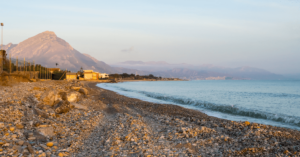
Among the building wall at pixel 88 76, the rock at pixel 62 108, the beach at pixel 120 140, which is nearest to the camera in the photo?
the beach at pixel 120 140

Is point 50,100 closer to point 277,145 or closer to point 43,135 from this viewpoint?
point 43,135

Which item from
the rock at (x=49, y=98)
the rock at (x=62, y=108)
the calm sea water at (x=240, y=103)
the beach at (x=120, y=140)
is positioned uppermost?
the rock at (x=49, y=98)

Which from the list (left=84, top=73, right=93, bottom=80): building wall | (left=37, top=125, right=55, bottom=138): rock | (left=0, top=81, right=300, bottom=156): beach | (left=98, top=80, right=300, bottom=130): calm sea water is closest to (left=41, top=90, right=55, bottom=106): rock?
(left=0, top=81, right=300, bottom=156): beach

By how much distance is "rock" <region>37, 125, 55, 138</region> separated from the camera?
739 cm

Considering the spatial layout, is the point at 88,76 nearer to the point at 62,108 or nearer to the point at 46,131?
the point at 62,108

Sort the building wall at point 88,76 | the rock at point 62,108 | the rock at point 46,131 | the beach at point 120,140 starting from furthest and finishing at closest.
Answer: the building wall at point 88,76 < the rock at point 62,108 < the rock at point 46,131 < the beach at point 120,140

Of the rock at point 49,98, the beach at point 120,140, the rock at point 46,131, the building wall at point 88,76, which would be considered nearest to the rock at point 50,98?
the rock at point 49,98

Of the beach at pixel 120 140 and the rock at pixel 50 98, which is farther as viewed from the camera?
the rock at pixel 50 98

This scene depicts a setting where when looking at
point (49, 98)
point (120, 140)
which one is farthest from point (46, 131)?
point (49, 98)

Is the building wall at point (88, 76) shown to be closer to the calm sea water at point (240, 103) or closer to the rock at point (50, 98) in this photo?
the calm sea water at point (240, 103)

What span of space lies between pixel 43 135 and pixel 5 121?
1732 mm

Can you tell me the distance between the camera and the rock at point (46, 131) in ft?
24.2

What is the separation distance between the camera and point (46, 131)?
25.0ft

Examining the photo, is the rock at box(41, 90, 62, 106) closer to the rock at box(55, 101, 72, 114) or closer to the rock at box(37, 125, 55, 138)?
the rock at box(55, 101, 72, 114)
